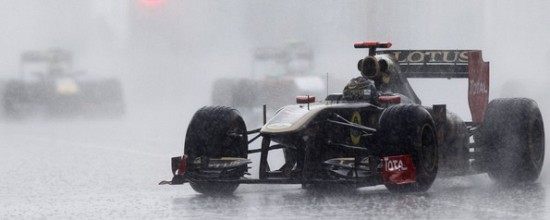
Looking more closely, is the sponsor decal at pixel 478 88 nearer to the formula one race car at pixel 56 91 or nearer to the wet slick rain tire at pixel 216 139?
the wet slick rain tire at pixel 216 139

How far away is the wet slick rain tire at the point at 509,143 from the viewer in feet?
55.1

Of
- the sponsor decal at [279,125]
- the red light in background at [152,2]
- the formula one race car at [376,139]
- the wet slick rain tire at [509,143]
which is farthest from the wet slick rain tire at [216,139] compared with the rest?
the red light in background at [152,2]

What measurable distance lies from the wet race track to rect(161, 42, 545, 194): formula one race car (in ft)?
0.66

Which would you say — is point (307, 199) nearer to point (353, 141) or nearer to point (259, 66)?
point (353, 141)

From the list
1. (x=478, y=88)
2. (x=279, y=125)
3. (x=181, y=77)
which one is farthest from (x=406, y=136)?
(x=181, y=77)

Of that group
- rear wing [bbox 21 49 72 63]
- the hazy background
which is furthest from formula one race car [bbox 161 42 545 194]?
rear wing [bbox 21 49 72 63]

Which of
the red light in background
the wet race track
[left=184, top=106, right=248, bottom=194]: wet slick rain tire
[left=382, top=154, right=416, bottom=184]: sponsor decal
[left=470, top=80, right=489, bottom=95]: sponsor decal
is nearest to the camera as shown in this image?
the wet race track

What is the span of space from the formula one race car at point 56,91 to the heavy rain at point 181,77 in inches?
2.7

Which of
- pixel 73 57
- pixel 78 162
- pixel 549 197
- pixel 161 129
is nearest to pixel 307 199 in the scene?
pixel 549 197

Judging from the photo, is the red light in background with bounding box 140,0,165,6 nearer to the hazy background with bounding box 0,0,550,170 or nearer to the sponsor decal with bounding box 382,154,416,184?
the hazy background with bounding box 0,0,550,170

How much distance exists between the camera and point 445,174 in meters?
16.0

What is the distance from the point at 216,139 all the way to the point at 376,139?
5.66ft

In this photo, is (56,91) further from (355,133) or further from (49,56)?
(355,133)

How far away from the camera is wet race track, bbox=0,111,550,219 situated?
43.9 ft
